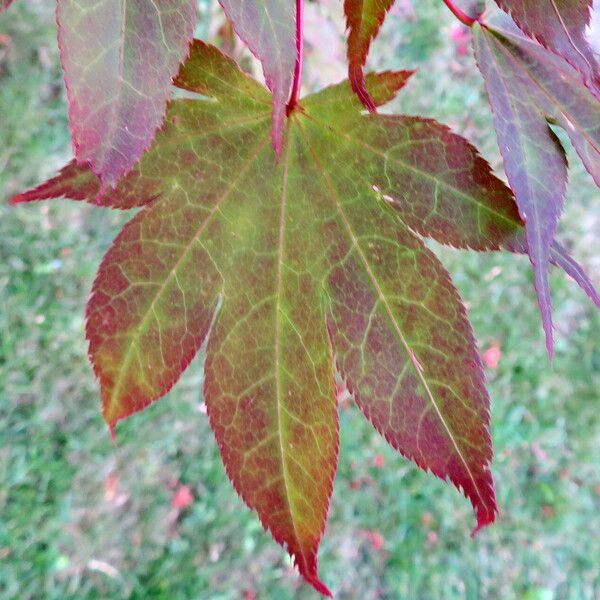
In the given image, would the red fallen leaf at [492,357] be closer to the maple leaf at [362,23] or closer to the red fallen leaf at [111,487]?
the red fallen leaf at [111,487]

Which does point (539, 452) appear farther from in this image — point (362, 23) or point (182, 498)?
point (362, 23)

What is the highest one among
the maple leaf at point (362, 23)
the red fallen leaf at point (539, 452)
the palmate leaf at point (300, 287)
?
the maple leaf at point (362, 23)

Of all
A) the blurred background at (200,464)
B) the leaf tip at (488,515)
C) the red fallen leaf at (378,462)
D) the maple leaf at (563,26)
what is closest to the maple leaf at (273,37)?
the maple leaf at (563,26)

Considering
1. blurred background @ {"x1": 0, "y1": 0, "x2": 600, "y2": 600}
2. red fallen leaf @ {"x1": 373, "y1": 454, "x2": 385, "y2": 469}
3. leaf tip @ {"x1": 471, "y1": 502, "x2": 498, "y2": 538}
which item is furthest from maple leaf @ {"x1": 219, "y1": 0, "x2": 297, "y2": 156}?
red fallen leaf @ {"x1": 373, "y1": 454, "x2": 385, "y2": 469}

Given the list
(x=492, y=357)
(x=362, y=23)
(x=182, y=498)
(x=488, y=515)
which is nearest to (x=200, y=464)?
(x=182, y=498)

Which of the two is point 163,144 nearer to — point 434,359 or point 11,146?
point 434,359

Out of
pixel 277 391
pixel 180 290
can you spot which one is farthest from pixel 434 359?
pixel 180 290
